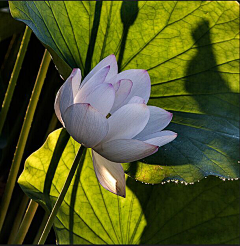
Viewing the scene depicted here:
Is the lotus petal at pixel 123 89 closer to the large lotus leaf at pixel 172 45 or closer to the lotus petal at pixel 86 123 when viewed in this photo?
the lotus petal at pixel 86 123

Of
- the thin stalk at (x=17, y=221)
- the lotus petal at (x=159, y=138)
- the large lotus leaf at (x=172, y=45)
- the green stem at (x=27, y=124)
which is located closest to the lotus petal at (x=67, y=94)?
the lotus petal at (x=159, y=138)

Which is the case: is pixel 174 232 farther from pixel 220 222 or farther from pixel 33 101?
pixel 33 101

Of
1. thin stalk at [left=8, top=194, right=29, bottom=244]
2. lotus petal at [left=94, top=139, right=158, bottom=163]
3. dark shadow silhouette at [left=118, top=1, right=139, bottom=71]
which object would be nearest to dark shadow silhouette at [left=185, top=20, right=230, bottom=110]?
dark shadow silhouette at [left=118, top=1, right=139, bottom=71]

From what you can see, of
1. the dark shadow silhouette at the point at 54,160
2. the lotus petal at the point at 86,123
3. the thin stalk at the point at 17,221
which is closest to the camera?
the lotus petal at the point at 86,123

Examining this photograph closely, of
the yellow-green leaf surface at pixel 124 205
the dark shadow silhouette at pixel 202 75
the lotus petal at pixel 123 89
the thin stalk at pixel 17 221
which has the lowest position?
the thin stalk at pixel 17 221

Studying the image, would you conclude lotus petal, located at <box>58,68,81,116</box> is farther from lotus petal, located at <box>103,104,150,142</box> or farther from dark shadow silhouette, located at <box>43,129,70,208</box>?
dark shadow silhouette, located at <box>43,129,70,208</box>

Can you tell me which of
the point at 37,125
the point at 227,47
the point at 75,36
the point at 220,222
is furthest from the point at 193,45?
the point at 37,125

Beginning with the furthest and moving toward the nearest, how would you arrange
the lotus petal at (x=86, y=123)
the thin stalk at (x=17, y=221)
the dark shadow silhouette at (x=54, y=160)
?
the thin stalk at (x=17, y=221), the dark shadow silhouette at (x=54, y=160), the lotus petal at (x=86, y=123)
